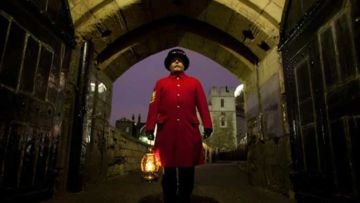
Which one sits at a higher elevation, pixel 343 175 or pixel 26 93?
pixel 26 93

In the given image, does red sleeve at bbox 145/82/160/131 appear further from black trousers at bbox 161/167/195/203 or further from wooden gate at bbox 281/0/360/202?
wooden gate at bbox 281/0/360/202

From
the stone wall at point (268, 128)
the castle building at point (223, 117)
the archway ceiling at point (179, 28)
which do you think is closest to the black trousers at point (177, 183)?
the stone wall at point (268, 128)

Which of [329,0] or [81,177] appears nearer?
[329,0]

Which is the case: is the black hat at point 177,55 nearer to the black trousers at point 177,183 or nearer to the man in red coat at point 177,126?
the man in red coat at point 177,126

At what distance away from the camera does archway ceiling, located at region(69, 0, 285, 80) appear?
14.2ft

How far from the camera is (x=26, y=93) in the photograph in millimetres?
2957

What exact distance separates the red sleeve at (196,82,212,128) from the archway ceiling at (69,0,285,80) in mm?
1823

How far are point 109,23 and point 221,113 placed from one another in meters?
40.8

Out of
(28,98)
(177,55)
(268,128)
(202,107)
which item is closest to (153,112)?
(202,107)

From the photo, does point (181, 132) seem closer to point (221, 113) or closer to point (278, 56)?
point (278, 56)

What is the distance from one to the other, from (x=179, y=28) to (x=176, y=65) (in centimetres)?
288

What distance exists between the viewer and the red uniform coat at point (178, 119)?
2.90 meters

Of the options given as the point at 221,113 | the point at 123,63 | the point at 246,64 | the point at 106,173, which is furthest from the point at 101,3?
the point at 221,113

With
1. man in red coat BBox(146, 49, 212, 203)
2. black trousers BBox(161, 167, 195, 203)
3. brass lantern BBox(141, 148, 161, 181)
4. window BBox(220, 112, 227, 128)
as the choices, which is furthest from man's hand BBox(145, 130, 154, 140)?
window BBox(220, 112, 227, 128)
